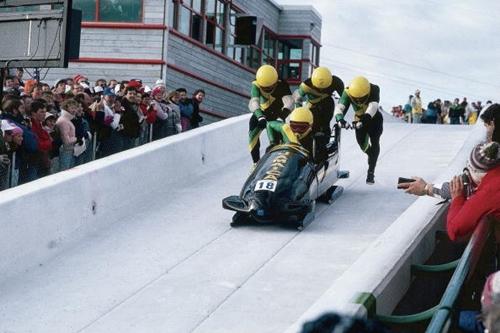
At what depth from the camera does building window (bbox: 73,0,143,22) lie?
20.4 meters

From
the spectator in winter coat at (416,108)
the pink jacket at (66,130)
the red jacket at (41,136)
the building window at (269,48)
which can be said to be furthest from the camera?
the spectator in winter coat at (416,108)

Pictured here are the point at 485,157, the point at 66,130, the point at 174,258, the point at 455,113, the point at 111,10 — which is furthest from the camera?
the point at 455,113

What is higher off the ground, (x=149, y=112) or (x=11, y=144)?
(x=11, y=144)

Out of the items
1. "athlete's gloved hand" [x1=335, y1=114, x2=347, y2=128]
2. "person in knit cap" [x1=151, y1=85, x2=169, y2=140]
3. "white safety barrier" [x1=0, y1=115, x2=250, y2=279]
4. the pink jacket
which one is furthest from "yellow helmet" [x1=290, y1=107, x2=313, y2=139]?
"person in knit cap" [x1=151, y1=85, x2=169, y2=140]

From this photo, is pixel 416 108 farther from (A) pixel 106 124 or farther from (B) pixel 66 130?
(B) pixel 66 130

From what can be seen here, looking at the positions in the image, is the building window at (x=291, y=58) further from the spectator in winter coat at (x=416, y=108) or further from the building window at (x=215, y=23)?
the building window at (x=215, y=23)

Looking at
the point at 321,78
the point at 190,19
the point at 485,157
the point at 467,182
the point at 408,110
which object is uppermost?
the point at 485,157

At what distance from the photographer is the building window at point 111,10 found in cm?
2044

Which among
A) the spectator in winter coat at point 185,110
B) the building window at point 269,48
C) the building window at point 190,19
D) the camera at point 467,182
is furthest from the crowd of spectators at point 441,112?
the camera at point 467,182

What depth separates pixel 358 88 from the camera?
11.8m

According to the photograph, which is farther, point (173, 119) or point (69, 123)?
point (173, 119)

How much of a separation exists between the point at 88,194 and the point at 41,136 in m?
1.24

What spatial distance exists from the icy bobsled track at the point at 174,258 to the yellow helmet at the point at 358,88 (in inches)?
44.7

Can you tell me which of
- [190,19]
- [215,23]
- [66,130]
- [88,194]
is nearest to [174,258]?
[88,194]
